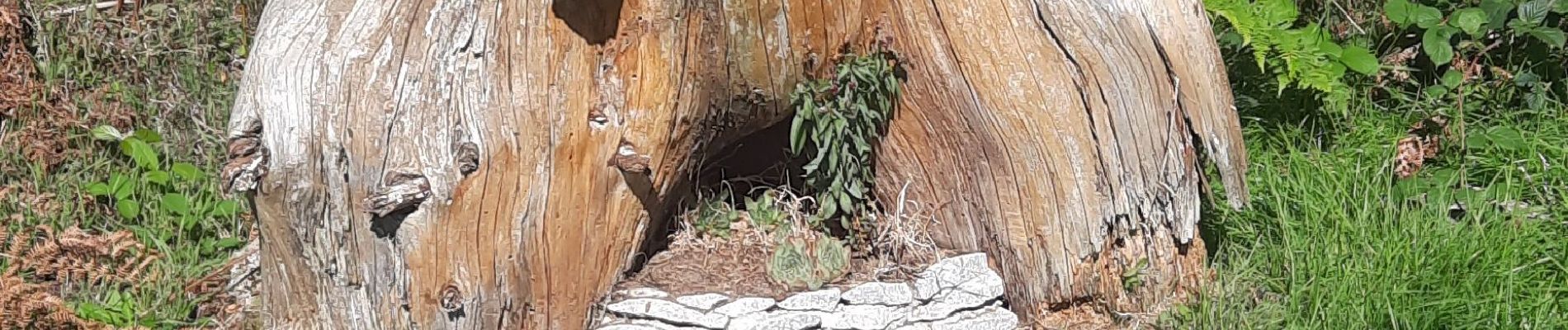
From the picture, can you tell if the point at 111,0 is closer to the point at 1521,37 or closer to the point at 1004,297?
the point at 1004,297

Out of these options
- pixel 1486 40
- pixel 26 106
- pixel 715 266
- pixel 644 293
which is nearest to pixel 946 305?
pixel 715 266

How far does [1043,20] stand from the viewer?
3.86 m

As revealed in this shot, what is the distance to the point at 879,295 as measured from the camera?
403 cm

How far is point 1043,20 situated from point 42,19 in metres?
4.02

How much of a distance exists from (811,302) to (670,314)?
41 cm

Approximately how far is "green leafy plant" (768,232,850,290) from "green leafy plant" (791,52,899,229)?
111 mm

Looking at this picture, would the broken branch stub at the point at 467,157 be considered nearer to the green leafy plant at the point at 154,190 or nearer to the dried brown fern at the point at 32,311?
the dried brown fern at the point at 32,311

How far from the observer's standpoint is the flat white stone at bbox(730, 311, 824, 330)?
153 inches

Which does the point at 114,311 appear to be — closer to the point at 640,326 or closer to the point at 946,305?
the point at 640,326

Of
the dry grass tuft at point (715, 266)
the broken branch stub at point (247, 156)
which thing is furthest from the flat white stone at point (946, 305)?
the broken branch stub at point (247, 156)

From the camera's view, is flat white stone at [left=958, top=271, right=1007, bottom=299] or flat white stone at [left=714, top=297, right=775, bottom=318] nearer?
flat white stone at [left=714, top=297, right=775, bottom=318]

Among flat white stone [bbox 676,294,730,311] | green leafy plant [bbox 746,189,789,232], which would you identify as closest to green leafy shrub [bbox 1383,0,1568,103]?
green leafy plant [bbox 746,189,789,232]

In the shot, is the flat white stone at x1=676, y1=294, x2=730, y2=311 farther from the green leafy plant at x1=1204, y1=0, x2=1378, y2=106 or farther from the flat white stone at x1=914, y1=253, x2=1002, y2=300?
the green leafy plant at x1=1204, y1=0, x2=1378, y2=106

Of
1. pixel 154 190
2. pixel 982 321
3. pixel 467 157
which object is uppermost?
pixel 467 157
